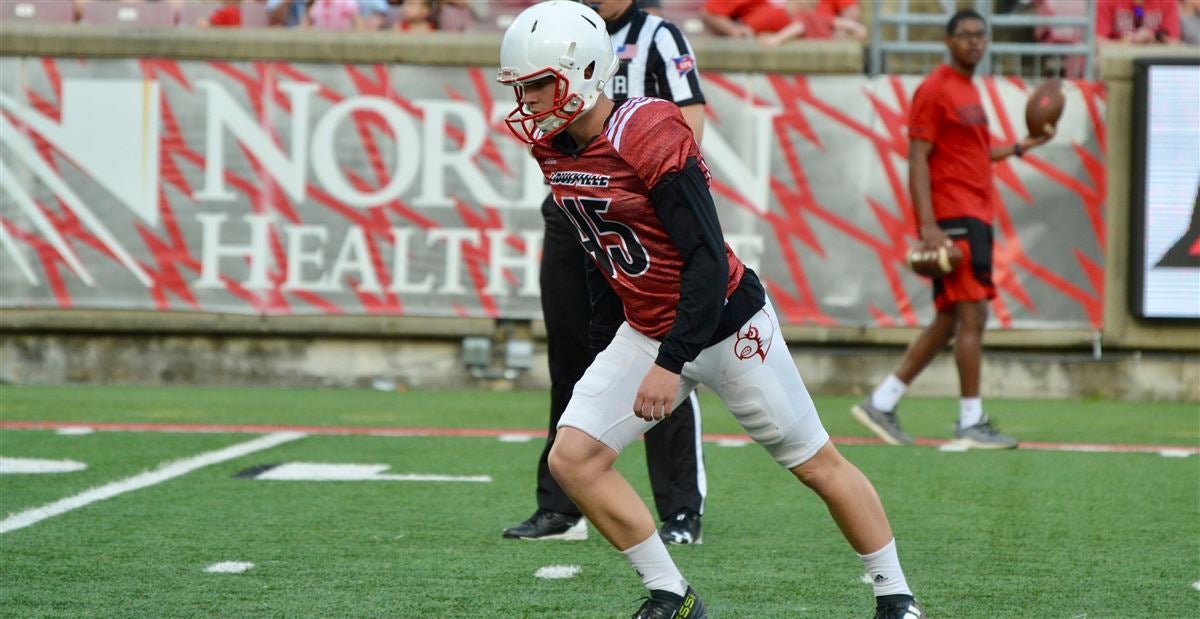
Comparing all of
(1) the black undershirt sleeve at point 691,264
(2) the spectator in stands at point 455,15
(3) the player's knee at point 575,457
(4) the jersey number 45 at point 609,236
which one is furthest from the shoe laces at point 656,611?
(2) the spectator in stands at point 455,15

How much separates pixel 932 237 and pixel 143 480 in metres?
3.69

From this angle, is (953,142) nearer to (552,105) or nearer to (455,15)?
(455,15)

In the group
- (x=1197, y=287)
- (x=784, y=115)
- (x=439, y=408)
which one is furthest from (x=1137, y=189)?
(x=439, y=408)

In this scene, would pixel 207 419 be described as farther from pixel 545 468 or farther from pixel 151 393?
pixel 545 468

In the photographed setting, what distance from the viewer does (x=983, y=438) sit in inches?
323

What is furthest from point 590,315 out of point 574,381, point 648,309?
point 648,309

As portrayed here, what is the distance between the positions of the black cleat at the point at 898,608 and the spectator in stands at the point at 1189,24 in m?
8.50

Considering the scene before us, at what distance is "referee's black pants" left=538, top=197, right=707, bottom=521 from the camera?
561 cm

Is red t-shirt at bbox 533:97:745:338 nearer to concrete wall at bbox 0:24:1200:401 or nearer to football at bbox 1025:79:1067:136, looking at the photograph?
football at bbox 1025:79:1067:136

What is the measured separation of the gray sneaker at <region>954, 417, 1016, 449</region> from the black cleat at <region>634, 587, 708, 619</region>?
171 inches

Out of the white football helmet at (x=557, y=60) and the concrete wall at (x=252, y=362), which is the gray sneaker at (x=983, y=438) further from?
the white football helmet at (x=557, y=60)

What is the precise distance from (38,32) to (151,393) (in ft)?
8.26

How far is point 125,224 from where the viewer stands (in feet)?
37.2

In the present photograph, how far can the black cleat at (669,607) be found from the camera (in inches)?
160
